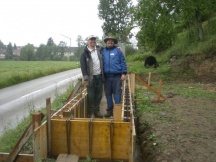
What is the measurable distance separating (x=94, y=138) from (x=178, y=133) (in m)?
1.96

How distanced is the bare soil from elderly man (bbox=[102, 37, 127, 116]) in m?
1.09

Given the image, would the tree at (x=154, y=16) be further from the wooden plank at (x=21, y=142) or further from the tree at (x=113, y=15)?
the tree at (x=113, y=15)

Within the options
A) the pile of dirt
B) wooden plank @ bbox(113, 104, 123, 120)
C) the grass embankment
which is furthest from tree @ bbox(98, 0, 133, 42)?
wooden plank @ bbox(113, 104, 123, 120)

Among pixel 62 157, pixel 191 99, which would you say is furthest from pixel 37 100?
pixel 62 157

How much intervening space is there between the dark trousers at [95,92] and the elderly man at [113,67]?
0.57 ft

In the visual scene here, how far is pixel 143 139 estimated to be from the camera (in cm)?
650

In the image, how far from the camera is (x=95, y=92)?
286 inches

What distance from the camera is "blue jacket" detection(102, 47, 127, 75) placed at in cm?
682

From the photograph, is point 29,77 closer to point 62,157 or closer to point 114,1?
point 62,157

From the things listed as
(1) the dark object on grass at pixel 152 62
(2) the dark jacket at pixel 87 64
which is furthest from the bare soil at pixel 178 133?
(1) the dark object on grass at pixel 152 62

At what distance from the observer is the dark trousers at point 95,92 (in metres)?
7.01

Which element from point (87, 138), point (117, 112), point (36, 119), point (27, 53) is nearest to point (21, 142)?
point (36, 119)

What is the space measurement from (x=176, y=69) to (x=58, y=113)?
43.5 feet

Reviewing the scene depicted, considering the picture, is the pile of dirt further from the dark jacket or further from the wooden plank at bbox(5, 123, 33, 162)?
the wooden plank at bbox(5, 123, 33, 162)
